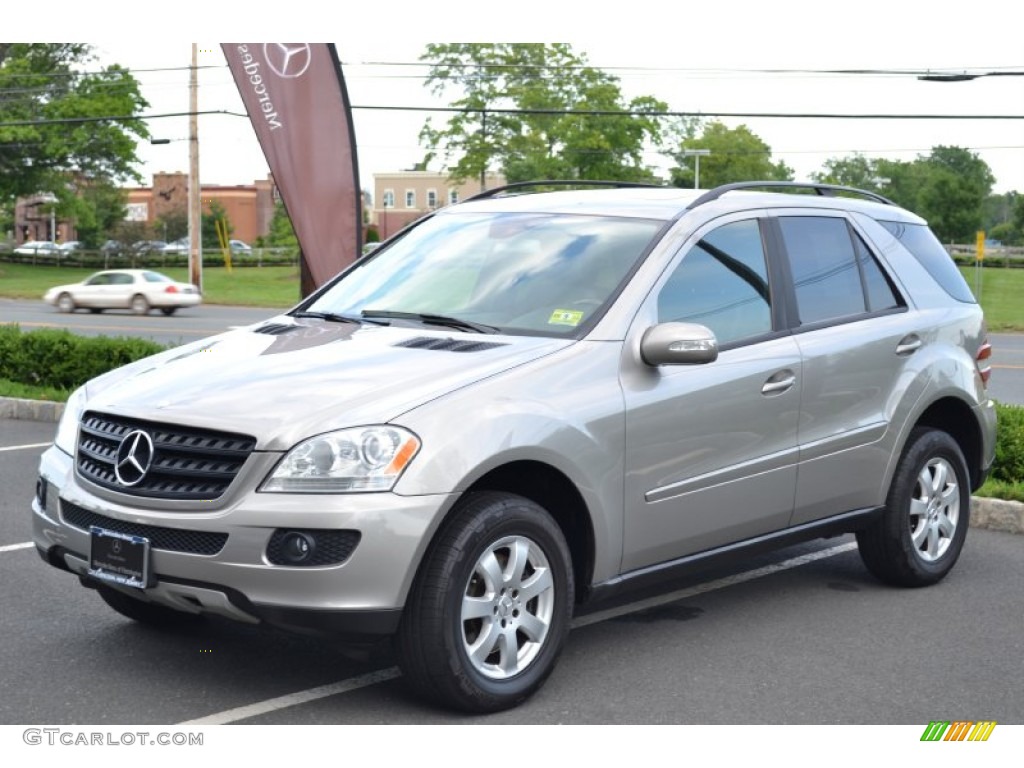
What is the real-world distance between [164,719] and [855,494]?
10.7ft

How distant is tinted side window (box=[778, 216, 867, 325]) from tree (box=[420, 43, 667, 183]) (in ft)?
167

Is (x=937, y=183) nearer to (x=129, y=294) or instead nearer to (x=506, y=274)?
(x=129, y=294)

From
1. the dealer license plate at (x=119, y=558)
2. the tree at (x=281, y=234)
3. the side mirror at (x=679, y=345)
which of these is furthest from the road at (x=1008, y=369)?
the tree at (x=281, y=234)

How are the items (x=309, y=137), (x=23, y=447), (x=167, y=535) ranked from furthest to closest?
(x=309, y=137) < (x=23, y=447) < (x=167, y=535)

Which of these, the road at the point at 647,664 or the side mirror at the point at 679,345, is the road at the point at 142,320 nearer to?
the road at the point at 647,664

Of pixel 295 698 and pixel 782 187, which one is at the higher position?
pixel 782 187

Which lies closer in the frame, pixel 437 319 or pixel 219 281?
pixel 437 319

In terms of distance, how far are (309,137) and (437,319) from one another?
621 centimetres

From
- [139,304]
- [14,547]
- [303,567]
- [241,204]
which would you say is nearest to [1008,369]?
[14,547]

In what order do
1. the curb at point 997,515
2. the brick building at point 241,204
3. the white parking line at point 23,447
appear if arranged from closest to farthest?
the curb at point 997,515 → the white parking line at point 23,447 → the brick building at point 241,204

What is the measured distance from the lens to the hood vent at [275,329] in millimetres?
5777

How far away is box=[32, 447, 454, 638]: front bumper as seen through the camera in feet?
14.7

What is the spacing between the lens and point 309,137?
11492 millimetres

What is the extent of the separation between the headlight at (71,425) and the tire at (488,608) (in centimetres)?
154
